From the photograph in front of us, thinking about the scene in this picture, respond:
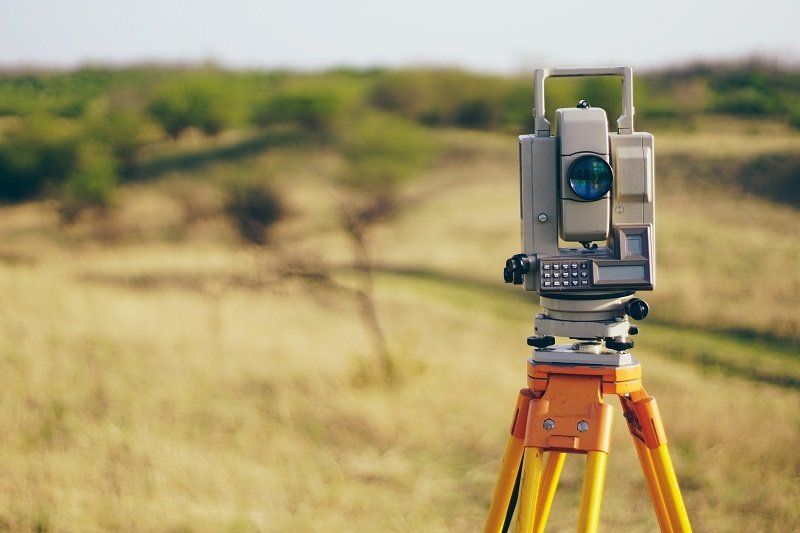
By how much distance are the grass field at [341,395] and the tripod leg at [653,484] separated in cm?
171

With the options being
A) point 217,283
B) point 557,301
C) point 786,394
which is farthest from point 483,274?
point 557,301

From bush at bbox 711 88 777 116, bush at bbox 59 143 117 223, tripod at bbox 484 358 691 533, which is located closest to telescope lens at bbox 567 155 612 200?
tripod at bbox 484 358 691 533

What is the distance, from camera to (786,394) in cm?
723

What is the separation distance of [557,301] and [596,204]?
29 cm

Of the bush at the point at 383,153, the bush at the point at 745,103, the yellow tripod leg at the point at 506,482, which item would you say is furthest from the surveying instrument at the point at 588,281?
the bush at the point at 745,103

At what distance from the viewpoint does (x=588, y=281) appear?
8.52ft

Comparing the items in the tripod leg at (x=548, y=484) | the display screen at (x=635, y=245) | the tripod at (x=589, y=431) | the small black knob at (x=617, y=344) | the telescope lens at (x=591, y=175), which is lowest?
the tripod leg at (x=548, y=484)

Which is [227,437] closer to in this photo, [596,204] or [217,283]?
[596,204]

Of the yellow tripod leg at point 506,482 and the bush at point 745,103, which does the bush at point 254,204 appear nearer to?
the bush at point 745,103

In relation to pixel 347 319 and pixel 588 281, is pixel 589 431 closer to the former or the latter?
pixel 588 281

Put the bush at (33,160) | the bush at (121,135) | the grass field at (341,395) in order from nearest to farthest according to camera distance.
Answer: the grass field at (341,395)
the bush at (33,160)
the bush at (121,135)

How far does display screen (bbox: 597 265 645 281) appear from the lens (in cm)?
260

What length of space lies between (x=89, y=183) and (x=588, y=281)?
2090 centimetres

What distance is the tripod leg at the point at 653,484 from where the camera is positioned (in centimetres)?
264
